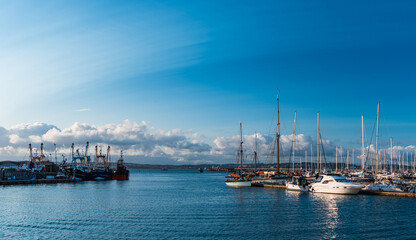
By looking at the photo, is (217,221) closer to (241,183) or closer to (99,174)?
(241,183)

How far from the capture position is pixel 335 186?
221ft

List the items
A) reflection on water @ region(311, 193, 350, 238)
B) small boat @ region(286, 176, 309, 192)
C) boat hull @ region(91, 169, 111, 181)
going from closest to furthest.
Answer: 1. reflection on water @ region(311, 193, 350, 238)
2. small boat @ region(286, 176, 309, 192)
3. boat hull @ region(91, 169, 111, 181)

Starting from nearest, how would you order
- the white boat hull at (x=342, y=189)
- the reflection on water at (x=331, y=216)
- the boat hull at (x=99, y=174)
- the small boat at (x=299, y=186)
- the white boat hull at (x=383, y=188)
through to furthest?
the reflection on water at (x=331, y=216) < the white boat hull at (x=383, y=188) < the white boat hull at (x=342, y=189) < the small boat at (x=299, y=186) < the boat hull at (x=99, y=174)

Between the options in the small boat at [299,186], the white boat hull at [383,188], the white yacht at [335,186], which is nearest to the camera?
the white boat hull at [383,188]

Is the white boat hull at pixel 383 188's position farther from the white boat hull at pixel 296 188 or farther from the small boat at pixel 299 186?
the small boat at pixel 299 186

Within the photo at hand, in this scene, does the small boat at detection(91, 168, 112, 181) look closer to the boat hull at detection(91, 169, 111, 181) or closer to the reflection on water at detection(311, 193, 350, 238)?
the boat hull at detection(91, 169, 111, 181)

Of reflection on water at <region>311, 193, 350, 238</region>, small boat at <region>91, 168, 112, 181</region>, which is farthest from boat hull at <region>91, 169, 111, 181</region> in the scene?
reflection on water at <region>311, 193, 350, 238</region>

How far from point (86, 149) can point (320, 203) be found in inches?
5987

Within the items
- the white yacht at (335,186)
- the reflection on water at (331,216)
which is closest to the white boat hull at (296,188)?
the white yacht at (335,186)

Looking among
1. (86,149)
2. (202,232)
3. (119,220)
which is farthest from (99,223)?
(86,149)

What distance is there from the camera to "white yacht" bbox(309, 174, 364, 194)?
6625cm

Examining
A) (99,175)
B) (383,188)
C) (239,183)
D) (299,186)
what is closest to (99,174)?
(99,175)

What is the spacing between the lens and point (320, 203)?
5600 cm

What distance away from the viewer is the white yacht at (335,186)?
6625 cm
